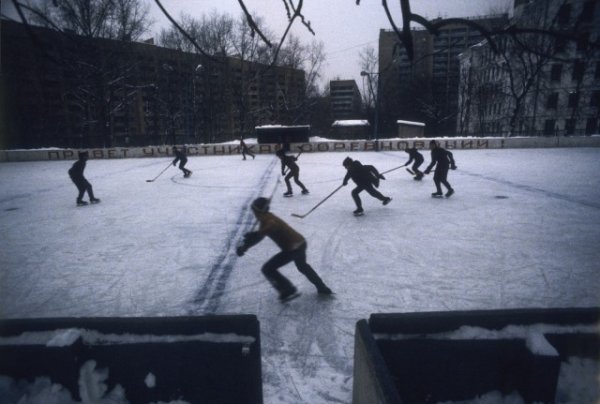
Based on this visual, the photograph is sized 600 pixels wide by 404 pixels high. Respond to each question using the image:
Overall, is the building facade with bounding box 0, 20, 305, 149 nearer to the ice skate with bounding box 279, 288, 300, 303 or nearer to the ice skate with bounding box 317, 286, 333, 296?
the ice skate with bounding box 279, 288, 300, 303

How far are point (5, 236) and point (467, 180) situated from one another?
44.9ft

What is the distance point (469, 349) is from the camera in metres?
2.41

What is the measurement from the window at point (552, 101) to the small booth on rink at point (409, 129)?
61.9 feet

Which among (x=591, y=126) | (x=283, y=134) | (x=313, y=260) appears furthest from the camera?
(x=591, y=126)

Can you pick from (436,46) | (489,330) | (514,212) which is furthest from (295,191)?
(436,46)

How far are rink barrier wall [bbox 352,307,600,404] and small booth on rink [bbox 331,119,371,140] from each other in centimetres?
3655

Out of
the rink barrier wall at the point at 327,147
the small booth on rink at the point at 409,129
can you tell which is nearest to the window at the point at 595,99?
the rink barrier wall at the point at 327,147

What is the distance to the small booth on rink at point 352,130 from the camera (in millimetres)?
37969

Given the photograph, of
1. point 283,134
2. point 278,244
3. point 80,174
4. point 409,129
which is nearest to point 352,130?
point 409,129

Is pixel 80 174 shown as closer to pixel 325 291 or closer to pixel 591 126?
pixel 325 291

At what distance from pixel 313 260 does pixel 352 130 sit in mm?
34603

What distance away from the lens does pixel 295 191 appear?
38.1 ft

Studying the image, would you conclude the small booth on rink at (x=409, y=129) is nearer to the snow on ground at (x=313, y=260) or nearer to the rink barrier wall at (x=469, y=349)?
the snow on ground at (x=313, y=260)

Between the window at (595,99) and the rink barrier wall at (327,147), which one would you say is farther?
the window at (595,99)
